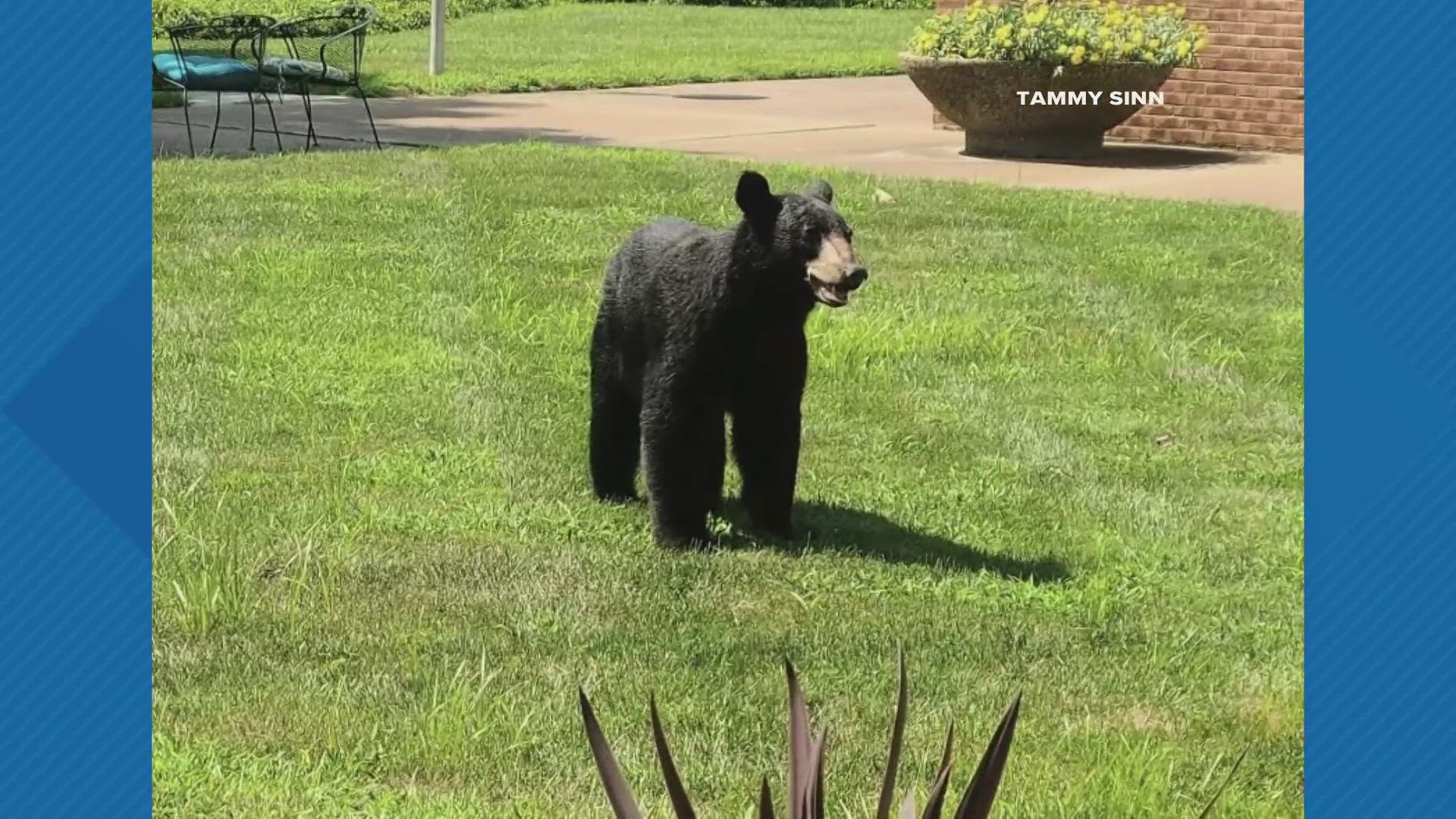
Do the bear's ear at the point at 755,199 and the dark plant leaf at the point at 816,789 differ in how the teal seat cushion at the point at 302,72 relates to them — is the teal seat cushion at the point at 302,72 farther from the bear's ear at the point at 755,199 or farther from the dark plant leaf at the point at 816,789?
the dark plant leaf at the point at 816,789

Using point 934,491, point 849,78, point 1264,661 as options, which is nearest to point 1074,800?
point 1264,661

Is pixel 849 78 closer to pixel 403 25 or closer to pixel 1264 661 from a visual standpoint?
pixel 403 25

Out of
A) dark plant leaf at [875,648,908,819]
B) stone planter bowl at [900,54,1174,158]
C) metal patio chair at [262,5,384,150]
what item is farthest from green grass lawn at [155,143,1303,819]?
metal patio chair at [262,5,384,150]

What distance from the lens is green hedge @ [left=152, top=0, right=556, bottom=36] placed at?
2783cm

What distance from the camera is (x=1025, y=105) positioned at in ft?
42.2

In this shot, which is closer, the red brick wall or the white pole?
the red brick wall

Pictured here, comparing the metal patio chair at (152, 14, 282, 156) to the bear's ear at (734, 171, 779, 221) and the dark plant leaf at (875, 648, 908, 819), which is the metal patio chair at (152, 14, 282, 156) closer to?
the bear's ear at (734, 171, 779, 221)

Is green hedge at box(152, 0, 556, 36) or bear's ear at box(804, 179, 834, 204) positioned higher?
bear's ear at box(804, 179, 834, 204)

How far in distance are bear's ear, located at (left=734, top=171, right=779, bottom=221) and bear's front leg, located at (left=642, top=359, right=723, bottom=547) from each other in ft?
1.66

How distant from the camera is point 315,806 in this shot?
372 cm

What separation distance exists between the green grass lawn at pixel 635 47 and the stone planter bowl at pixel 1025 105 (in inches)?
271

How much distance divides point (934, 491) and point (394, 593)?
6.36ft

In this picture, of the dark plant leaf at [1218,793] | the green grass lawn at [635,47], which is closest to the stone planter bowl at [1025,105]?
the green grass lawn at [635,47]

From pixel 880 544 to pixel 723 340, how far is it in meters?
0.86
